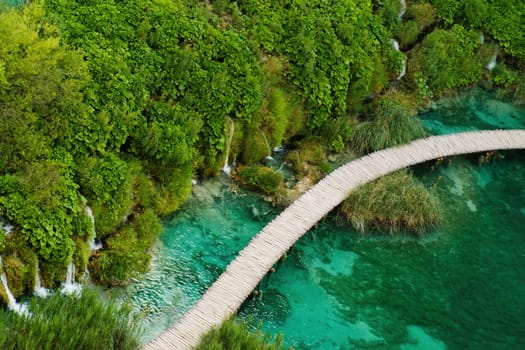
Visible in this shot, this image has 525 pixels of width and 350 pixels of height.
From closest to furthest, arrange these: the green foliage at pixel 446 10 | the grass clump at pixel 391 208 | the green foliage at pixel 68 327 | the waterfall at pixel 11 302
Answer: the green foliage at pixel 68 327
the waterfall at pixel 11 302
the grass clump at pixel 391 208
the green foliage at pixel 446 10

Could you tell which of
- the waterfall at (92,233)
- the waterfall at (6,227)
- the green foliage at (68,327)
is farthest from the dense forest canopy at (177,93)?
the green foliage at (68,327)

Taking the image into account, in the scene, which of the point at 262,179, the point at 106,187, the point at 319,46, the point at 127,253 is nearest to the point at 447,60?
the point at 319,46

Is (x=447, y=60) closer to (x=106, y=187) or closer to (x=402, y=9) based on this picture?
(x=402, y=9)

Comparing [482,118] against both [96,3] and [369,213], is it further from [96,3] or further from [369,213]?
[96,3]

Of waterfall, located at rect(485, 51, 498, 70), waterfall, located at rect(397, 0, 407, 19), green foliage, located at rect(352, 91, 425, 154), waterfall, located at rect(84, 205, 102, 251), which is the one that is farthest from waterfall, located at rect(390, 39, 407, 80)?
waterfall, located at rect(84, 205, 102, 251)

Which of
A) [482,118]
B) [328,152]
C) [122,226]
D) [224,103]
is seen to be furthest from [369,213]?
[482,118]

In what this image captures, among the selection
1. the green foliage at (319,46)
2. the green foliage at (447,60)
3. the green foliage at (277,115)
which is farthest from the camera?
the green foliage at (447,60)

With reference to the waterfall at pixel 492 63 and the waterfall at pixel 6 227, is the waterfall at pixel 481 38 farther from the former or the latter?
the waterfall at pixel 6 227
